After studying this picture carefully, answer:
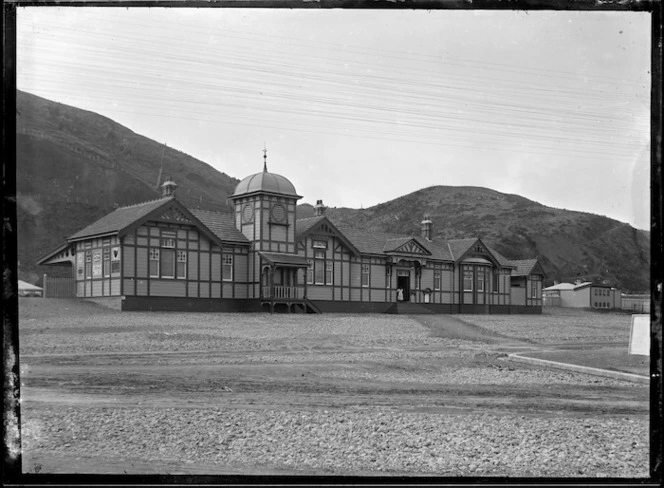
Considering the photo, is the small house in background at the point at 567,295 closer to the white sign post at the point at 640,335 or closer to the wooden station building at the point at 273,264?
the wooden station building at the point at 273,264

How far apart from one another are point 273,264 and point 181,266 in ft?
17.4

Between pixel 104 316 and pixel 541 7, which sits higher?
pixel 541 7

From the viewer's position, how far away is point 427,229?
→ 1908 inches

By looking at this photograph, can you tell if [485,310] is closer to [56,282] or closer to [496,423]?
[56,282]

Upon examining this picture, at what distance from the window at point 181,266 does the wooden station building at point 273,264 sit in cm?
7

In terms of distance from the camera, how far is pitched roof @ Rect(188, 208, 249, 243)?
125 ft

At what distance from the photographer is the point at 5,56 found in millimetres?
3324

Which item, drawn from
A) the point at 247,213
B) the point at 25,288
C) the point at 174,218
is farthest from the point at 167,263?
the point at 25,288

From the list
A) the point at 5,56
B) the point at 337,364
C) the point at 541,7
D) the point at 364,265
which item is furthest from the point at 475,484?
the point at 364,265

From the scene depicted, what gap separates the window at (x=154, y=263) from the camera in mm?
33438

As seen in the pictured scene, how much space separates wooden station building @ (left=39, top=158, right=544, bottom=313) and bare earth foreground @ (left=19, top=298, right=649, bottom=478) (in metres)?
8.44

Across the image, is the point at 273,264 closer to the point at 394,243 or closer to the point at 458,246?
the point at 394,243

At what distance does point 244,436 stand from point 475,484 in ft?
19.9

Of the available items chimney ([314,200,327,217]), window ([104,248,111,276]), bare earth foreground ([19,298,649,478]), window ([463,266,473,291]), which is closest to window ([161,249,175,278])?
window ([104,248,111,276])
